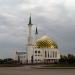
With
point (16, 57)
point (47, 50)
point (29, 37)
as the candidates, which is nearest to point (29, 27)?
point (29, 37)

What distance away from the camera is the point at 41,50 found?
288ft

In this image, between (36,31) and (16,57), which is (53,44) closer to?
(36,31)

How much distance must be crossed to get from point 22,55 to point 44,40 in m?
13.7

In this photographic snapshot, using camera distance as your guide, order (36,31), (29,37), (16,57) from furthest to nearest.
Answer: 1. (16,57)
2. (36,31)
3. (29,37)

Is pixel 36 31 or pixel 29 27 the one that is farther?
pixel 36 31

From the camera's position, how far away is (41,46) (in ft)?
284

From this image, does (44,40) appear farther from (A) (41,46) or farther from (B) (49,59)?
(B) (49,59)

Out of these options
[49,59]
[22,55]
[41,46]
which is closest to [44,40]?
[41,46]

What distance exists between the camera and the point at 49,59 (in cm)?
9012

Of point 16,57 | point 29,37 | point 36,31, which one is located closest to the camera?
point 29,37

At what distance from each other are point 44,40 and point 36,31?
25.4 feet

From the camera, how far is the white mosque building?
86000 millimetres

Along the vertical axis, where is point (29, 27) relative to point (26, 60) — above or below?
above

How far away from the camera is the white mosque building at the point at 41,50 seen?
282 ft
